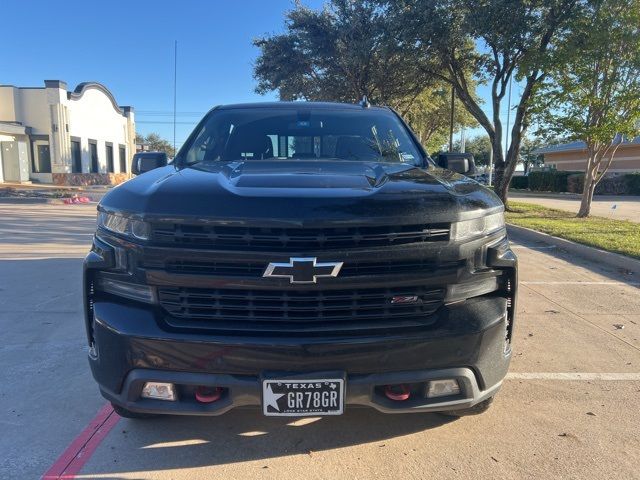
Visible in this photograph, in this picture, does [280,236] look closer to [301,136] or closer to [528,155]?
[301,136]

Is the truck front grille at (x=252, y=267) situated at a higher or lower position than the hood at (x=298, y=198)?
lower

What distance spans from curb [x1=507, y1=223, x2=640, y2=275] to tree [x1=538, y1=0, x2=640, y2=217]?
3690mm

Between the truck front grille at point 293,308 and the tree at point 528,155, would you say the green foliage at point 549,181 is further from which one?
the truck front grille at point 293,308

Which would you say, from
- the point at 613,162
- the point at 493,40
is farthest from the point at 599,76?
the point at 613,162

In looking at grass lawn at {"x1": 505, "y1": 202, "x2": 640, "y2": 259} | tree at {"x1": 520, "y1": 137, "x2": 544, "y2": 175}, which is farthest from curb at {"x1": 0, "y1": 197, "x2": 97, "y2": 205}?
tree at {"x1": 520, "y1": 137, "x2": 544, "y2": 175}

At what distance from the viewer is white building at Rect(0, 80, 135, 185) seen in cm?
2809

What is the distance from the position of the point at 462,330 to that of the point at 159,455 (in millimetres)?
1739

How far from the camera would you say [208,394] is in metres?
2.31

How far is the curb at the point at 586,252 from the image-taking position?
7.37 meters

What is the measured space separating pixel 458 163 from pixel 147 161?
2500 millimetres

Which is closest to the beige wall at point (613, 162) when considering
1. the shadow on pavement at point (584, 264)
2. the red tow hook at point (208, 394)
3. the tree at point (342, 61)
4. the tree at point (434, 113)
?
the tree at point (434, 113)

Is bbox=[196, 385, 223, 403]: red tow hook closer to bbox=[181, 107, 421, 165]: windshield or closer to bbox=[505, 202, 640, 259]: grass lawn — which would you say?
bbox=[181, 107, 421, 165]: windshield

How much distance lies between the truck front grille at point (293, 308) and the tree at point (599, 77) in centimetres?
1246

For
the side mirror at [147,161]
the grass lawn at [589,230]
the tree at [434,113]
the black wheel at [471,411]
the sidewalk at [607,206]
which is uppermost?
the tree at [434,113]
